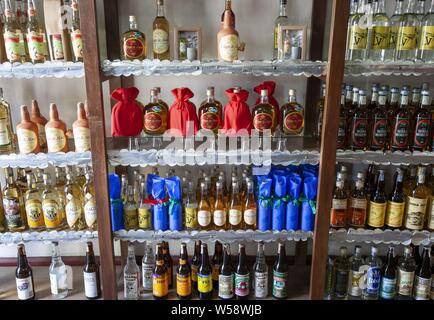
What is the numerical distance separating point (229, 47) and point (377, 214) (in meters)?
1.00

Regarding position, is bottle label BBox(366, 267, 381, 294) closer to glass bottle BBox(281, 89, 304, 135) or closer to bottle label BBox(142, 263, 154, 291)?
glass bottle BBox(281, 89, 304, 135)

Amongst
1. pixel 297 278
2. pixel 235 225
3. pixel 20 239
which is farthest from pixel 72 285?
pixel 297 278

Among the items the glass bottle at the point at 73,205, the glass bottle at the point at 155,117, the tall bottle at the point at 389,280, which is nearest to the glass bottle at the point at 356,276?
the tall bottle at the point at 389,280

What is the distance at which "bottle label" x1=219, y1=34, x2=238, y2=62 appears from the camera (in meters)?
1.76

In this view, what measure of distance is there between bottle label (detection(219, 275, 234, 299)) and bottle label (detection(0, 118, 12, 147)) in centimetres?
116

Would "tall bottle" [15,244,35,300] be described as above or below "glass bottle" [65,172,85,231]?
below

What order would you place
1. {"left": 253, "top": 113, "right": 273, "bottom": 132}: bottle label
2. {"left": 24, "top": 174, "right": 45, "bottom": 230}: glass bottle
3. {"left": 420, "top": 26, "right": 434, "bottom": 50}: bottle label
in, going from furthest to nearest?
1. {"left": 24, "top": 174, "right": 45, "bottom": 230}: glass bottle
2. {"left": 253, "top": 113, "right": 273, "bottom": 132}: bottle label
3. {"left": 420, "top": 26, "right": 434, "bottom": 50}: bottle label

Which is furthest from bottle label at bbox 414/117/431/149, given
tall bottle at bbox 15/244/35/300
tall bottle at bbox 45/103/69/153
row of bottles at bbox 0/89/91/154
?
tall bottle at bbox 15/244/35/300

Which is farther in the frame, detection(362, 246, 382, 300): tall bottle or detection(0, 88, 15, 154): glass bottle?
detection(362, 246, 382, 300): tall bottle

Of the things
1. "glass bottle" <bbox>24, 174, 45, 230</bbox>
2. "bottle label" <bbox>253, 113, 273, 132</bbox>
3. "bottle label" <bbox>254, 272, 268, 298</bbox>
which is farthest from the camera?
"bottle label" <bbox>254, 272, 268, 298</bbox>

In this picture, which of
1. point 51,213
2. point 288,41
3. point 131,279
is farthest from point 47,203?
point 288,41

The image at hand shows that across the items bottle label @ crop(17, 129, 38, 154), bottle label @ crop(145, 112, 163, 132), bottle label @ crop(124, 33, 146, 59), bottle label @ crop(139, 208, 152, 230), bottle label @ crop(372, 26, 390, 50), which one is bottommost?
bottle label @ crop(139, 208, 152, 230)

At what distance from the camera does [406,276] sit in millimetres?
2025

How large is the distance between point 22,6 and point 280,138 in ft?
4.40
